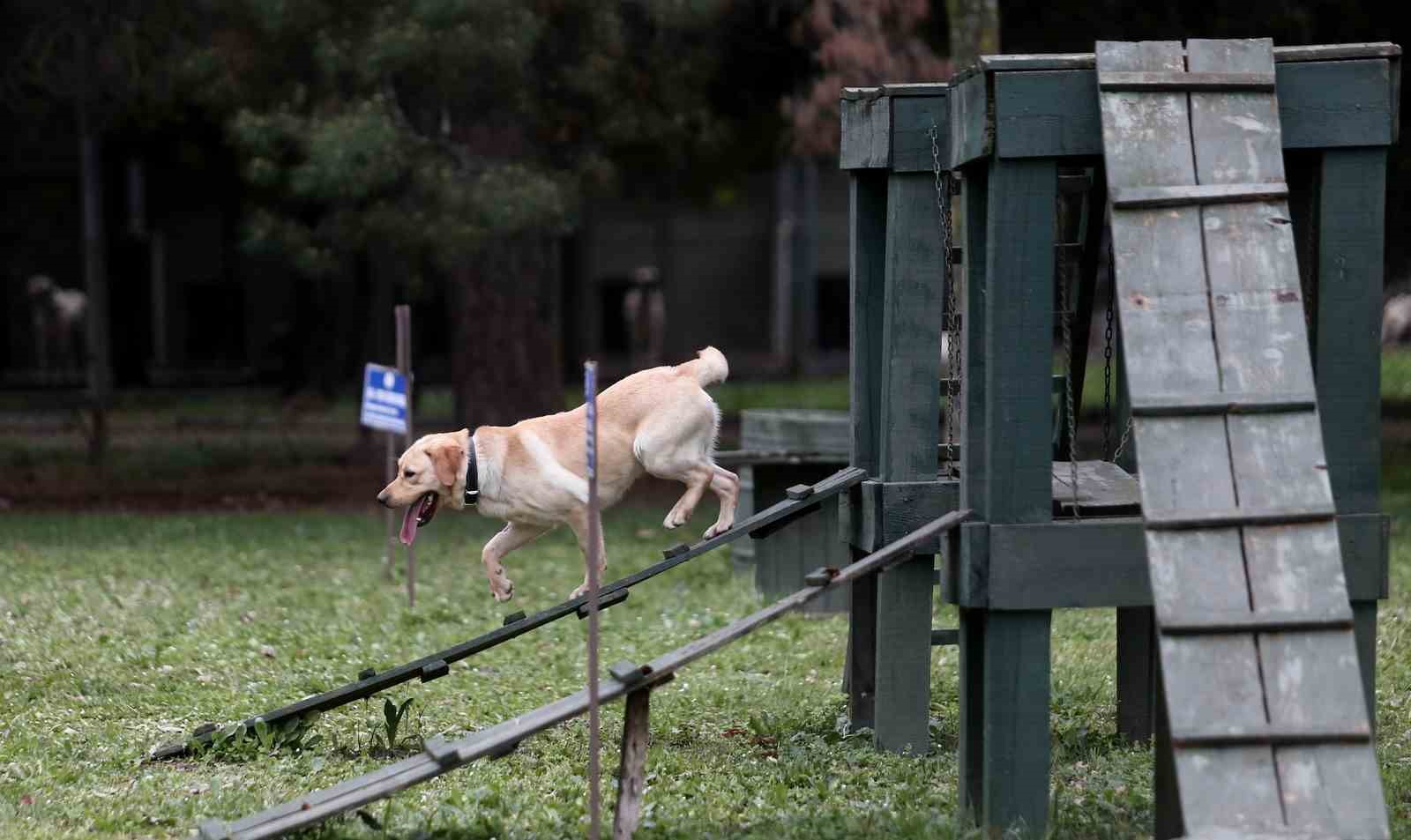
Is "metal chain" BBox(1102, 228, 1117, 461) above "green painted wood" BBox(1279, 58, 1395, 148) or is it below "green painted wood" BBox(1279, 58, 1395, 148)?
below

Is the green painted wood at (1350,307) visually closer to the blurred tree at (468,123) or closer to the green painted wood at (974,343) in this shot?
the green painted wood at (974,343)

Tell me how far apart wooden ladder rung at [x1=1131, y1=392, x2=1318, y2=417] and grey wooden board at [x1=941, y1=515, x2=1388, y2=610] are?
589 millimetres

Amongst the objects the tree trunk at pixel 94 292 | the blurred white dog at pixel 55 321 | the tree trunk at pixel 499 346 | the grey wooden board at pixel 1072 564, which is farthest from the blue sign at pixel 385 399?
the blurred white dog at pixel 55 321

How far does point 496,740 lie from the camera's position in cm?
550

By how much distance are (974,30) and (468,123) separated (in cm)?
517

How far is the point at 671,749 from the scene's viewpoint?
24.6 feet

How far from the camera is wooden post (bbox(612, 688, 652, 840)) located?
5609mm

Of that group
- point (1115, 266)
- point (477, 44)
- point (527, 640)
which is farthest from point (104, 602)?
point (1115, 266)

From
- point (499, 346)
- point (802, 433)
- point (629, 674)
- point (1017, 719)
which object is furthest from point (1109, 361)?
point (499, 346)

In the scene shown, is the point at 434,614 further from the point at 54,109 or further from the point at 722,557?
the point at 54,109

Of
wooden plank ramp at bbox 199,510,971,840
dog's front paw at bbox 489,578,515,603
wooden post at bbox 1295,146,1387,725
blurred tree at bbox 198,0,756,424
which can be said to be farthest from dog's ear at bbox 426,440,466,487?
blurred tree at bbox 198,0,756,424

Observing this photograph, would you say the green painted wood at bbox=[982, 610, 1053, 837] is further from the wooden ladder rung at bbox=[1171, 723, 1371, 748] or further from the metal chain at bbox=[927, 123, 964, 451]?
the metal chain at bbox=[927, 123, 964, 451]

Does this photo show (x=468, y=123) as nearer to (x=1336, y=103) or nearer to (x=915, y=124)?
(x=915, y=124)

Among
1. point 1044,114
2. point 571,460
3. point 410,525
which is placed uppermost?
point 1044,114
